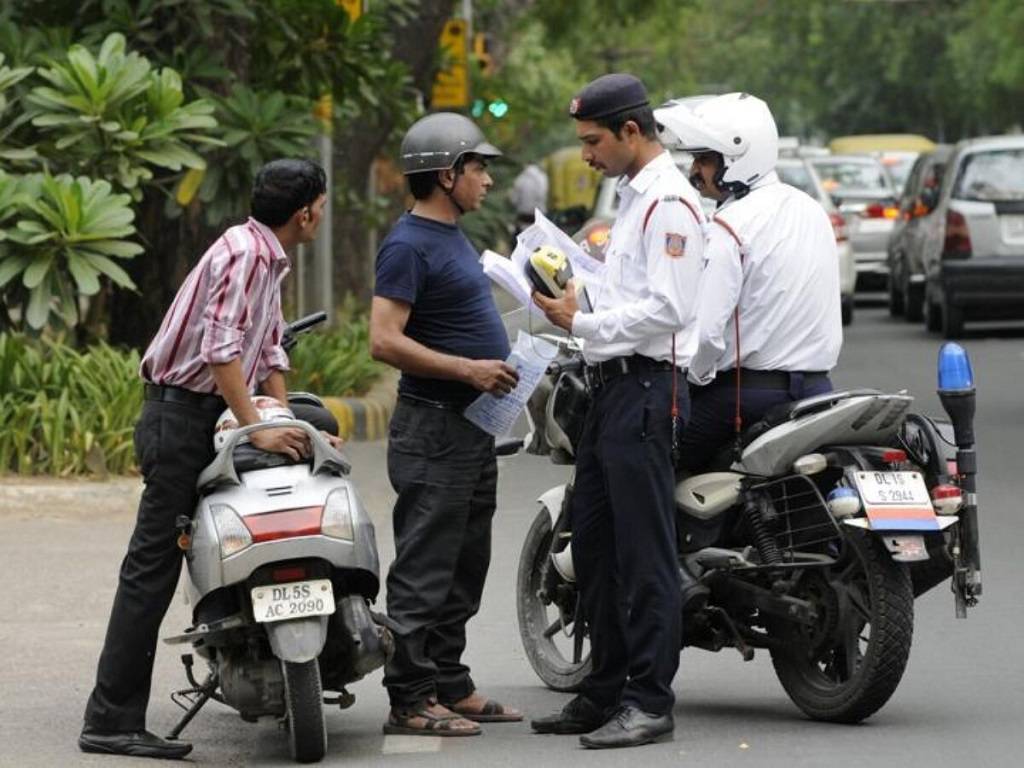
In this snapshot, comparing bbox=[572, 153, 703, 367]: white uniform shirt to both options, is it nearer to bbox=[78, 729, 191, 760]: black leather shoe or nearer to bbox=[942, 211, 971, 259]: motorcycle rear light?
bbox=[78, 729, 191, 760]: black leather shoe

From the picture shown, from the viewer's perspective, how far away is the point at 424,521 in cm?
775

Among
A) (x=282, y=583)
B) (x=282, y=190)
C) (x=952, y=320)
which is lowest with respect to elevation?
(x=952, y=320)

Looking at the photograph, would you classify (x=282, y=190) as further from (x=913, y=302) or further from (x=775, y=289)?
(x=913, y=302)

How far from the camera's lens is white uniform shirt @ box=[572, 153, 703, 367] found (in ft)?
23.8

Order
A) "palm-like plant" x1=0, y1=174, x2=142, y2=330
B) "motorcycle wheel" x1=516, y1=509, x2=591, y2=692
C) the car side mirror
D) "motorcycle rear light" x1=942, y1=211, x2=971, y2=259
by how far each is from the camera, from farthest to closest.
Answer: the car side mirror, "motorcycle rear light" x1=942, y1=211, x2=971, y2=259, "palm-like plant" x1=0, y1=174, x2=142, y2=330, "motorcycle wheel" x1=516, y1=509, x2=591, y2=692

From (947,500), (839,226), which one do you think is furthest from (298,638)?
(839,226)

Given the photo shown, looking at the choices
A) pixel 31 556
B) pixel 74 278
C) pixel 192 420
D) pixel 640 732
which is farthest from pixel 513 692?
pixel 74 278

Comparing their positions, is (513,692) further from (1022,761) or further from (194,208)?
(194,208)

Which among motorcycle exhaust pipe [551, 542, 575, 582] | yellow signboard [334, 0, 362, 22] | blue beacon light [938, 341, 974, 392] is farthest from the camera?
yellow signboard [334, 0, 362, 22]

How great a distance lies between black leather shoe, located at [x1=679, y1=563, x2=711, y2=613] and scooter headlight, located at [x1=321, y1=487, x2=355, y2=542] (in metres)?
1.05

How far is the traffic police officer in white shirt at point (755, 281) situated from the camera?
7773 millimetres

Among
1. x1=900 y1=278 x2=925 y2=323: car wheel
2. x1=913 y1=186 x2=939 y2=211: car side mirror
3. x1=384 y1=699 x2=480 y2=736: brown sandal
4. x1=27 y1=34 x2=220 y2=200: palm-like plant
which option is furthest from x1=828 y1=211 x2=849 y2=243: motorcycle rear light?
x1=384 y1=699 x2=480 y2=736: brown sandal

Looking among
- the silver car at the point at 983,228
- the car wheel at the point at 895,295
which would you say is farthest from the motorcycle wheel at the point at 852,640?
the car wheel at the point at 895,295

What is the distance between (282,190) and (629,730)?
1.85 metres
